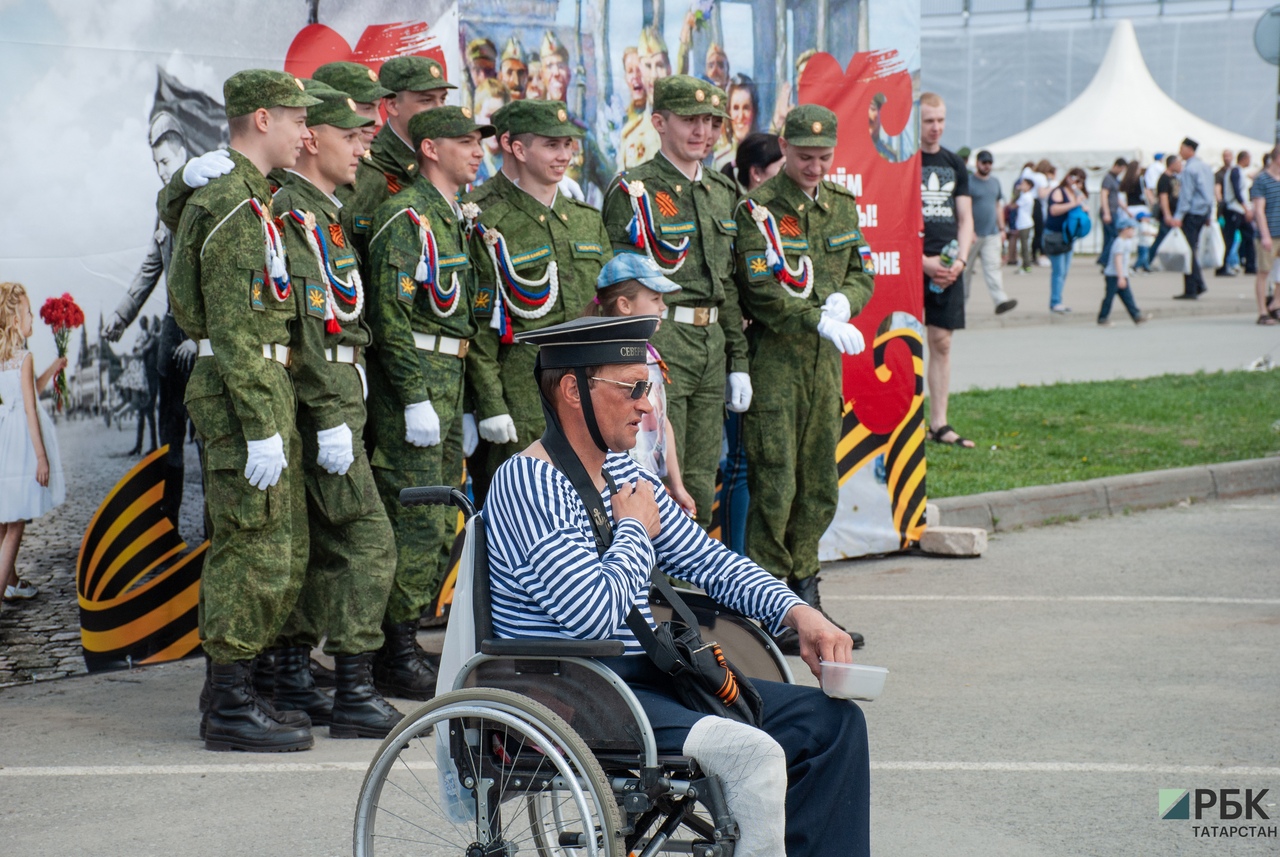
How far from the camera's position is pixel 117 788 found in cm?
483

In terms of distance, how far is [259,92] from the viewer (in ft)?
16.7

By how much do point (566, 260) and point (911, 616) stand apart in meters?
2.32

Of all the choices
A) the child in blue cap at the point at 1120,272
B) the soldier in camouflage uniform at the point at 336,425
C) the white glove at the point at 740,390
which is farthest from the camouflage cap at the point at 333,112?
the child in blue cap at the point at 1120,272

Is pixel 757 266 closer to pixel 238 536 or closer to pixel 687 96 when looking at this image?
pixel 687 96

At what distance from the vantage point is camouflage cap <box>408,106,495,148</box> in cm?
586

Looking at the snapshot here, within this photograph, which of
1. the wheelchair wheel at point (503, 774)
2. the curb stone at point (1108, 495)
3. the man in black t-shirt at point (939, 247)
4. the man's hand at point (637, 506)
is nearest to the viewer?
the wheelchair wheel at point (503, 774)

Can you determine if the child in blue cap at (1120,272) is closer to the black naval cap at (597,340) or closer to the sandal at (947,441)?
the sandal at (947,441)

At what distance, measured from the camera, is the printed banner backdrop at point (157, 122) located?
5.82 metres

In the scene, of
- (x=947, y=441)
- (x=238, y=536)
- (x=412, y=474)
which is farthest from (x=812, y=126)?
(x=947, y=441)

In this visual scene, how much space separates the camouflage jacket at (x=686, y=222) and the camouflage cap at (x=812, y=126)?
427 millimetres

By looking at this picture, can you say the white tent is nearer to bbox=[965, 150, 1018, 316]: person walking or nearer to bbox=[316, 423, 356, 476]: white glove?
bbox=[965, 150, 1018, 316]: person walking

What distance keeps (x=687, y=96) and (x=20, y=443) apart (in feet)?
9.83

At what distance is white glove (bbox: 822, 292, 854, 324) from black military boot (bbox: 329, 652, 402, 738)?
2.56 meters

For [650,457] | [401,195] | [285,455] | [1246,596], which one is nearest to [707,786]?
[285,455]
